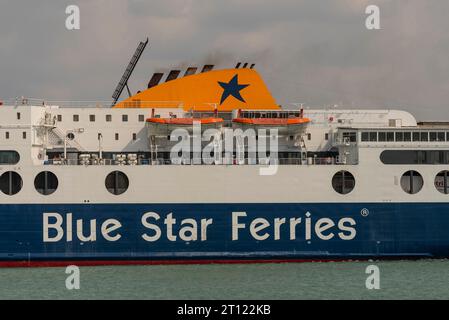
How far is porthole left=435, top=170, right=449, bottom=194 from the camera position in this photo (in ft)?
116

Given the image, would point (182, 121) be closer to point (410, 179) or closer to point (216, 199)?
point (216, 199)

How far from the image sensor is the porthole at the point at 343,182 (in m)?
35.0

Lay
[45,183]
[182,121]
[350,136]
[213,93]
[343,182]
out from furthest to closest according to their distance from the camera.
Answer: [213,93] → [182,121] → [350,136] → [343,182] → [45,183]

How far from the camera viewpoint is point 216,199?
113ft

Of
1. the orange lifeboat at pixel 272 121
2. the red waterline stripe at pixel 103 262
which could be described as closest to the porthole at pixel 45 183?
the red waterline stripe at pixel 103 262

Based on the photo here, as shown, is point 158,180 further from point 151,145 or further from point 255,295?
point 255,295

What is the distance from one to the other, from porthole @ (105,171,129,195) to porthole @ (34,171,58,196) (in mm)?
1997

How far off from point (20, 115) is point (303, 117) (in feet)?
37.5

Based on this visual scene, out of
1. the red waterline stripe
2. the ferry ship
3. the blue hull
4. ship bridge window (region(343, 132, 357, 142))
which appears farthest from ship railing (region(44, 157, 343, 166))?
the red waterline stripe

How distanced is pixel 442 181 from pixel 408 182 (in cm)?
136

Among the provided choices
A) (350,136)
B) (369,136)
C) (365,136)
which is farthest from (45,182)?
(369,136)

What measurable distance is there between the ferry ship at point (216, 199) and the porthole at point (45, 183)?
4cm

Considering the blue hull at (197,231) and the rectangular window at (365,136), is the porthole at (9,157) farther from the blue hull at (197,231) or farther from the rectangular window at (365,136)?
the rectangular window at (365,136)

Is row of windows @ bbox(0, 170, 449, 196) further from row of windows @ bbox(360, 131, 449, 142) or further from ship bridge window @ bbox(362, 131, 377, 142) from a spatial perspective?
row of windows @ bbox(360, 131, 449, 142)
